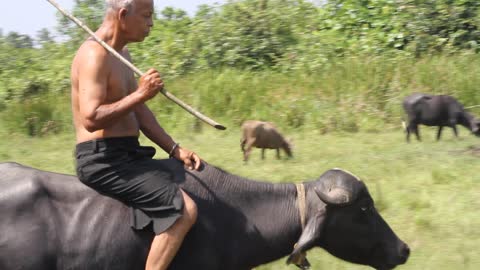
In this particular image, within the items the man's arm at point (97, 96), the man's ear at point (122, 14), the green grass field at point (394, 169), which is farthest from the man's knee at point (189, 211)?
the green grass field at point (394, 169)

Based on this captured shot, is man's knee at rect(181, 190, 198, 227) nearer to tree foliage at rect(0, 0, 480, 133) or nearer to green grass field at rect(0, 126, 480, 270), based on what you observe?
green grass field at rect(0, 126, 480, 270)

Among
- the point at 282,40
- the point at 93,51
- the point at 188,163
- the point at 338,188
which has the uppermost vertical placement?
the point at 93,51

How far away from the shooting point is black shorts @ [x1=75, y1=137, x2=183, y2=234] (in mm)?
4254

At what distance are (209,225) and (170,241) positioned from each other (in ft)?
0.88

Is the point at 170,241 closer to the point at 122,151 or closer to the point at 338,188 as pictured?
the point at 122,151

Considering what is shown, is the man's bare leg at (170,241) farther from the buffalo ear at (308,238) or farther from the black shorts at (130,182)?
the buffalo ear at (308,238)

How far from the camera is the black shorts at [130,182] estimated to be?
4.25 meters

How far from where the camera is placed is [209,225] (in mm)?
4449

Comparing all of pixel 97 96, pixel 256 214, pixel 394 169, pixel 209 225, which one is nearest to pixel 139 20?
pixel 97 96

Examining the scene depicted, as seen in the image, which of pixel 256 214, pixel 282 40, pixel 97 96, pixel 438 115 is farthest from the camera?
pixel 282 40

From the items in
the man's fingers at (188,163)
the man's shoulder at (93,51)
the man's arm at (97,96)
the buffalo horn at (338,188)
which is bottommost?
the buffalo horn at (338,188)

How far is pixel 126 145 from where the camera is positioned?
439cm

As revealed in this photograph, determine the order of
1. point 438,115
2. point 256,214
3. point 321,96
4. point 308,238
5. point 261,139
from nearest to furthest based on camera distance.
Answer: point 308,238
point 256,214
point 261,139
point 438,115
point 321,96

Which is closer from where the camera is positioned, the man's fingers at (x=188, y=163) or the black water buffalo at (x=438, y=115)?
the man's fingers at (x=188, y=163)
